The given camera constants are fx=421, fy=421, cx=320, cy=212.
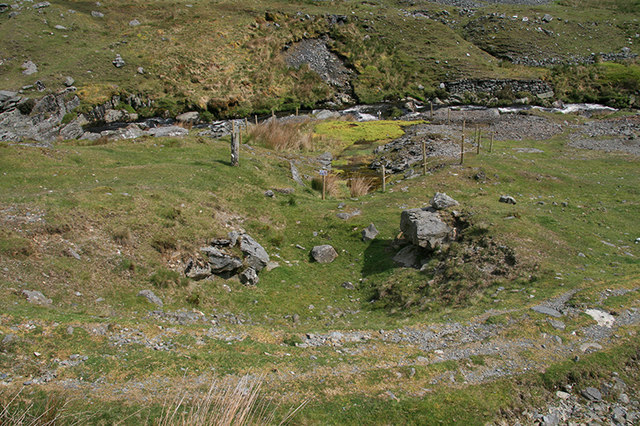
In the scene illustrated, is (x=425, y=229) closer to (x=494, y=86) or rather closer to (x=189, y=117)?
(x=189, y=117)

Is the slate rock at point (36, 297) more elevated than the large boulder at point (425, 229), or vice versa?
the slate rock at point (36, 297)

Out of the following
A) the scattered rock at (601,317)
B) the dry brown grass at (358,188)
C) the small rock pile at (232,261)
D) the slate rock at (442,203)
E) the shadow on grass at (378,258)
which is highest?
the scattered rock at (601,317)

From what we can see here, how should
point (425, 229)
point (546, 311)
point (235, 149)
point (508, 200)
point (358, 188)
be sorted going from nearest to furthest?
point (546, 311)
point (425, 229)
point (508, 200)
point (235, 149)
point (358, 188)

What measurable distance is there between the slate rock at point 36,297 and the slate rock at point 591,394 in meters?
12.6

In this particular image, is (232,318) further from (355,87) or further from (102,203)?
(355,87)

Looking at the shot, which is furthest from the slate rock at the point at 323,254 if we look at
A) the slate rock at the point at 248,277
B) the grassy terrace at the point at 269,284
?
the slate rock at the point at 248,277

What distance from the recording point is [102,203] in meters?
15.6

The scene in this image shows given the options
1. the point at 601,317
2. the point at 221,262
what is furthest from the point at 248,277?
the point at 601,317

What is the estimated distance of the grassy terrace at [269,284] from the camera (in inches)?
325

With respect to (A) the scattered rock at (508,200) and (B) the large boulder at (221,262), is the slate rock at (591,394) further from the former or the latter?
(A) the scattered rock at (508,200)

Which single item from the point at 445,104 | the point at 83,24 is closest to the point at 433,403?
the point at 445,104

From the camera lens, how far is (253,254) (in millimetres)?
16094

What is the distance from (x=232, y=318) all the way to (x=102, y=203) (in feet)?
22.8

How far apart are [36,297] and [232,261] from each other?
6102mm
